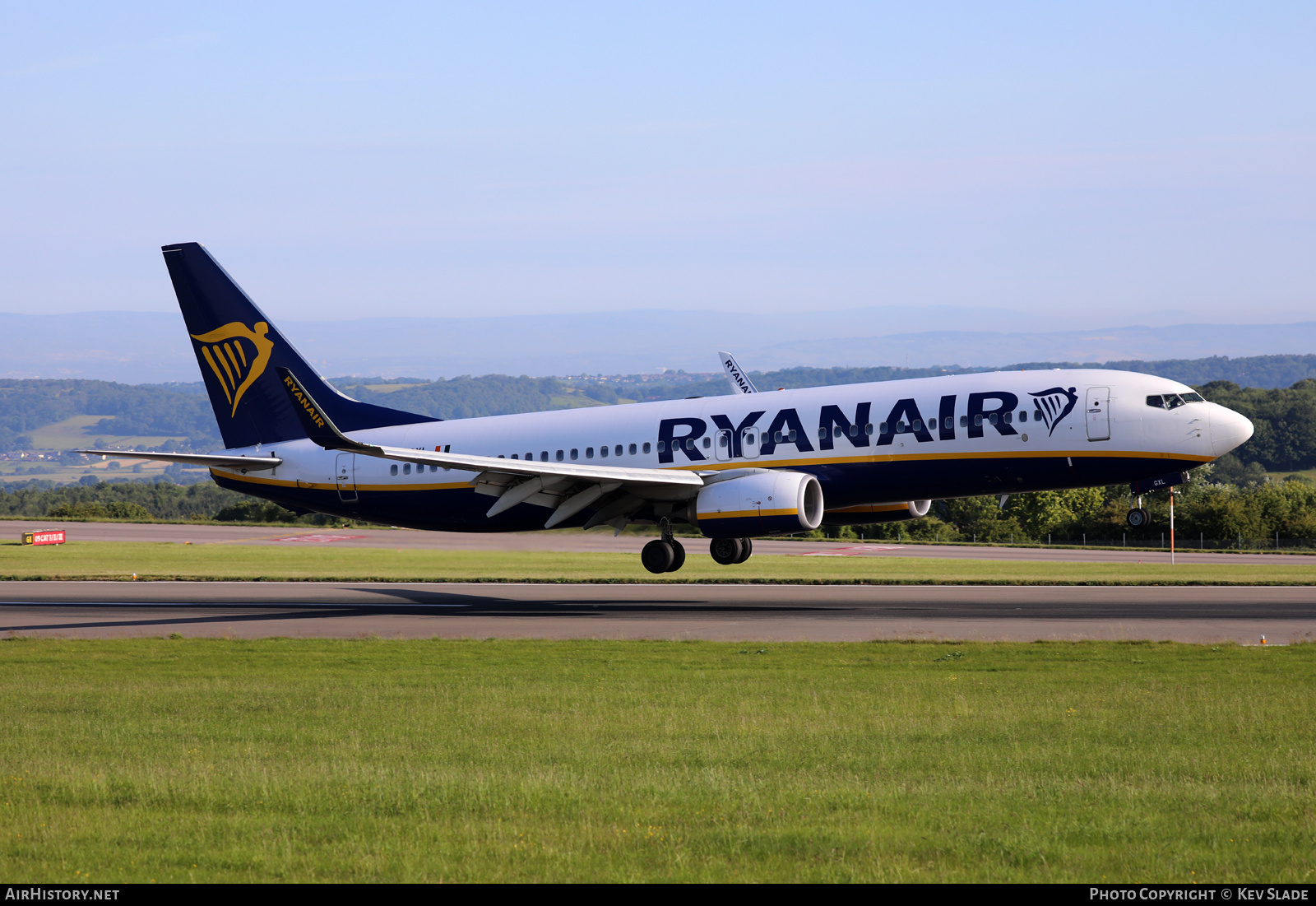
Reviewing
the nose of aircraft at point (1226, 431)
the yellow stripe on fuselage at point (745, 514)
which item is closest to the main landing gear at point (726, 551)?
the yellow stripe on fuselage at point (745, 514)

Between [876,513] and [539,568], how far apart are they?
20.4 m

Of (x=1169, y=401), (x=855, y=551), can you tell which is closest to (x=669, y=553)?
(x=1169, y=401)

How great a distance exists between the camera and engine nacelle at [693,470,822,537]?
35.9 m

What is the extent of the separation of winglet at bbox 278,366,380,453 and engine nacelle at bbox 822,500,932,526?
15.1 metres

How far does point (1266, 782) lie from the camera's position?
13109mm

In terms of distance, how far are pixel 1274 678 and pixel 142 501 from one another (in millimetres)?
171403

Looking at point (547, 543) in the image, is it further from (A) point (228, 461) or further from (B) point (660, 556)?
(B) point (660, 556)

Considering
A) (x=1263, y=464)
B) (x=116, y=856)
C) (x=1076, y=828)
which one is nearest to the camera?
(x=116, y=856)

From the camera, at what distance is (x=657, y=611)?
37.1m

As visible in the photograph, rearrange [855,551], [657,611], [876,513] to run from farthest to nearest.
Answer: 1. [855,551]
2. [876,513]
3. [657,611]

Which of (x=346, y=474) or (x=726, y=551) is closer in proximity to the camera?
(x=726, y=551)

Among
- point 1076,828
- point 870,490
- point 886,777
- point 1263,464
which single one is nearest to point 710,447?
point 870,490

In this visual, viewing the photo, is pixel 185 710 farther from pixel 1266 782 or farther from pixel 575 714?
pixel 1266 782

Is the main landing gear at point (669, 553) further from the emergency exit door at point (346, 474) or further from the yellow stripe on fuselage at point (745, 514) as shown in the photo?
the emergency exit door at point (346, 474)
